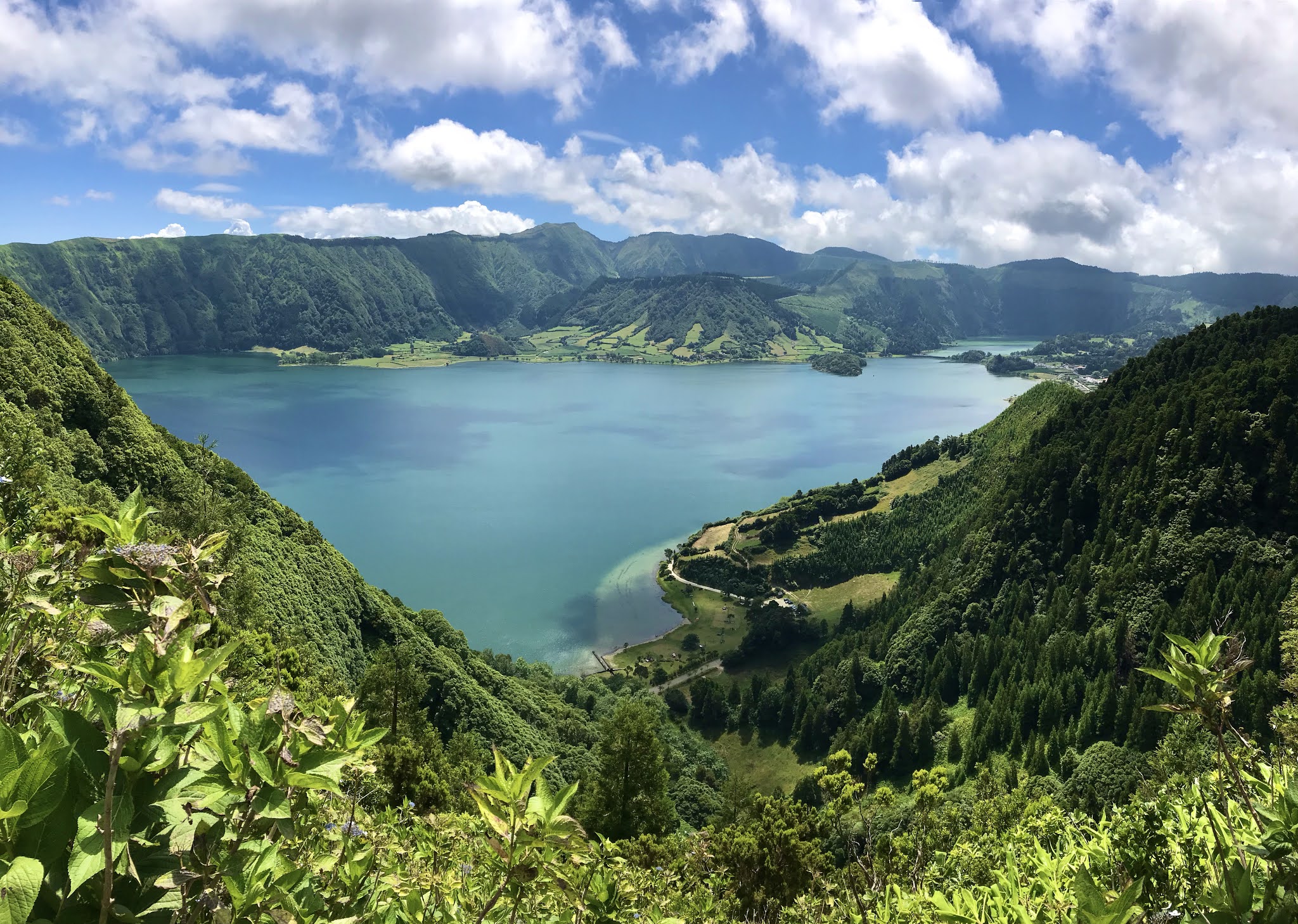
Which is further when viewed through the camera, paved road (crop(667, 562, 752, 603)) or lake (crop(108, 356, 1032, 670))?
paved road (crop(667, 562, 752, 603))

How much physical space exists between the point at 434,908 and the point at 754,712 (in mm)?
55757

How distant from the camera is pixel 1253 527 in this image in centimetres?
4675

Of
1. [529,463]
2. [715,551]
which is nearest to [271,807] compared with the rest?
[715,551]

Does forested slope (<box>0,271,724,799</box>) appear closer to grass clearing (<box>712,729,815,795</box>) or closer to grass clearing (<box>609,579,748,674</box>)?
grass clearing (<box>712,729,815,795</box>)

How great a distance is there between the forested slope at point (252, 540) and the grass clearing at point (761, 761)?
13.5 meters

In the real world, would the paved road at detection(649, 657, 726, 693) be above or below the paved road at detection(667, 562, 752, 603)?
below

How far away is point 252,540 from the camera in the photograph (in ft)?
95.0

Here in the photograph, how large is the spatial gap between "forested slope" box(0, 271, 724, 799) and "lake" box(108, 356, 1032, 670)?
22258 mm

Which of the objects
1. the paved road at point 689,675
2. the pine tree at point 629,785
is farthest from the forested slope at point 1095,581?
the pine tree at point 629,785

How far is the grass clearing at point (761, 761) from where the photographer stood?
4797cm

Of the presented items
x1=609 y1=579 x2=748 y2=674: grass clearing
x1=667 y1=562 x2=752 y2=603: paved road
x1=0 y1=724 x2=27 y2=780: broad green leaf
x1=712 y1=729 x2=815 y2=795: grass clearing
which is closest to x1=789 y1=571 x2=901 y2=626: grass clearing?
x1=667 y1=562 x2=752 y2=603: paved road

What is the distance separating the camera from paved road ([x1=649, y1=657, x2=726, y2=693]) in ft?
187

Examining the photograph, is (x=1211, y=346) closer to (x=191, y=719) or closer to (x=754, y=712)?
(x=754, y=712)

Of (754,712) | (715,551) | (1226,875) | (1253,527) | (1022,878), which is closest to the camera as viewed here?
(1226,875)
